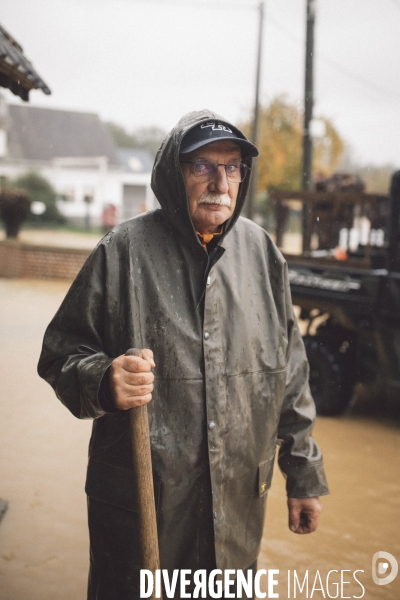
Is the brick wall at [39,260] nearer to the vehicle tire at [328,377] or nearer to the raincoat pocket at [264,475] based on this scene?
the vehicle tire at [328,377]

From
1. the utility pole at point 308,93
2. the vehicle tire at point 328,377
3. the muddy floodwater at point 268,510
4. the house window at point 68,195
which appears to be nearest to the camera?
the muddy floodwater at point 268,510

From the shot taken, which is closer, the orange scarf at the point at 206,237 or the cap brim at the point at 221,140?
the cap brim at the point at 221,140

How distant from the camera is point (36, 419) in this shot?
594 cm

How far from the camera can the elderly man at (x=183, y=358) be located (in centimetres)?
183

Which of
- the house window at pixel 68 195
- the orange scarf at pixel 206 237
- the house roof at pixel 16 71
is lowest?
the orange scarf at pixel 206 237

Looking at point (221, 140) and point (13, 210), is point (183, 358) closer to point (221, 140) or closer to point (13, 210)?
point (221, 140)


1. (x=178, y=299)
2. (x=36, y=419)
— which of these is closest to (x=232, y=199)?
(x=178, y=299)

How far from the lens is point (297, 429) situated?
214cm

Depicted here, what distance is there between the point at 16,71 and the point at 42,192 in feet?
67.0

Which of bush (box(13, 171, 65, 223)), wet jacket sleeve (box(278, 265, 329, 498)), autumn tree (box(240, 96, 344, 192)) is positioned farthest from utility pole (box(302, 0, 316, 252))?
bush (box(13, 171, 65, 223))

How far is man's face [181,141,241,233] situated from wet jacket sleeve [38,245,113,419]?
31 cm

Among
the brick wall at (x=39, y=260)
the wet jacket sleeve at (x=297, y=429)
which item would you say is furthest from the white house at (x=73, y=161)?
the wet jacket sleeve at (x=297, y=429)

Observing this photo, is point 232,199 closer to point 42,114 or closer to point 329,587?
point 329,587

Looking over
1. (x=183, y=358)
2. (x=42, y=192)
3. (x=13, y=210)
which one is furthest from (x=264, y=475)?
(x=42, y=192)
